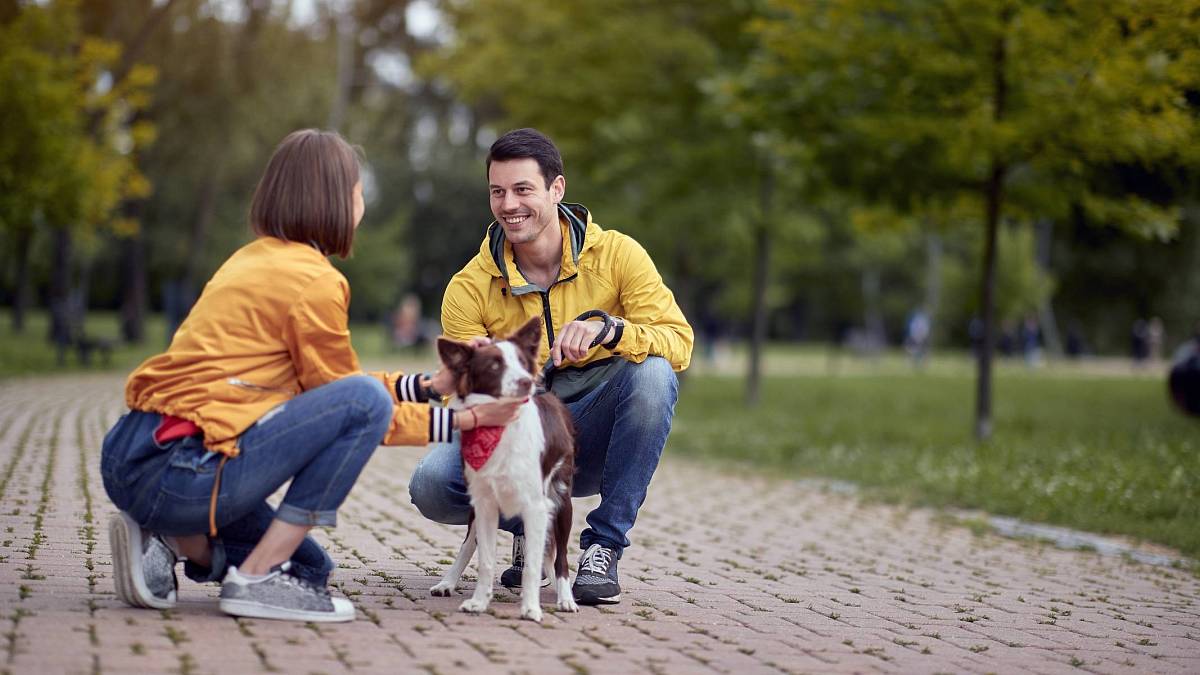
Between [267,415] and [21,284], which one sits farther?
[21,284]

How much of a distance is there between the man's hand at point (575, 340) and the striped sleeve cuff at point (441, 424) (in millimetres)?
713

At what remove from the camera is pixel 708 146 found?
20141 millimetres

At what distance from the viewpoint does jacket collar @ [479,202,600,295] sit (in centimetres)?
574

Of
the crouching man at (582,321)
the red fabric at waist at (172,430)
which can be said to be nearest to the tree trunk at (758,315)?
the crouching man at (582,321)

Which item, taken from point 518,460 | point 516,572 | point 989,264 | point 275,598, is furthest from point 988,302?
point 275,598

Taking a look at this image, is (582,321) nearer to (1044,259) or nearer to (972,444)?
(972,444)

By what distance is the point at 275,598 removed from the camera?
4.74 m

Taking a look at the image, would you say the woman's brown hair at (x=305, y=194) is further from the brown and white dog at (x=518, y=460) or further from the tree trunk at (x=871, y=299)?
A: the tree trunk at (x=871, y=299)

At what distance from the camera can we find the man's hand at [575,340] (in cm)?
527

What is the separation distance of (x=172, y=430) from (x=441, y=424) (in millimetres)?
936

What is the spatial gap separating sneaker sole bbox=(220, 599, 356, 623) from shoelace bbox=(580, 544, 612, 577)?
48.5 inches

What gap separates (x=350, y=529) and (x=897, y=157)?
9.13 m

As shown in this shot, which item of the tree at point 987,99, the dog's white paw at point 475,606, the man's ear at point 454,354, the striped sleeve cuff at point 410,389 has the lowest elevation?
the dog's white paw at point 475,606

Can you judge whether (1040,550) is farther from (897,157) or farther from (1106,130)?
(897,157)
